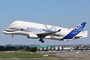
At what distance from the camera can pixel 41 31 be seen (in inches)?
2815

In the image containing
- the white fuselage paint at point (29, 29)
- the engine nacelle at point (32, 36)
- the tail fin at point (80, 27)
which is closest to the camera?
the engine nacelle at point (32, 36)

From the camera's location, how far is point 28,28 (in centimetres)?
6981

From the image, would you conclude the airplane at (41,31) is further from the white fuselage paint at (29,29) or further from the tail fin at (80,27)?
the tail fin at (80,27)

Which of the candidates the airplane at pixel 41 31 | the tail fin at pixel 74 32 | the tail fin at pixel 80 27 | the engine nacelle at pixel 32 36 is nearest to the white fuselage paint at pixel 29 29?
the airplane at pixel 41 31

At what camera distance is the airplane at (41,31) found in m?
69.5

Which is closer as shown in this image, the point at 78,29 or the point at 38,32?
the point at 38,32

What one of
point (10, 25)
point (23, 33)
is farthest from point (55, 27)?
point (10, 25)

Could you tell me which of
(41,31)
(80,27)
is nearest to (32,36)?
(41,31)

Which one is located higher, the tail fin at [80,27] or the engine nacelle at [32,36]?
the tail fin at [80,27]

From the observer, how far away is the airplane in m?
69.5

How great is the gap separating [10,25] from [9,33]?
135 inches

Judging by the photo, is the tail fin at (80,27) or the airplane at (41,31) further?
the tail fin at (80,27)

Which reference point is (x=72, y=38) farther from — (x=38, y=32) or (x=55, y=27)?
(x=38, y=32)

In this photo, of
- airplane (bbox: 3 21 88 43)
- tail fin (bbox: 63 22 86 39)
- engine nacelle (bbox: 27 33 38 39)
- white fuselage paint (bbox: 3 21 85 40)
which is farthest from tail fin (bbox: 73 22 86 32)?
engine nacelle (bbox: 27 33 38 39)
